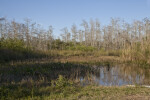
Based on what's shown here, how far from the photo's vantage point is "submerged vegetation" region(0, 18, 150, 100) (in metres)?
4.29

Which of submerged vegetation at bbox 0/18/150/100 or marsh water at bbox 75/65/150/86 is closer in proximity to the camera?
submerged vegetation at bbox 0/18/150/100

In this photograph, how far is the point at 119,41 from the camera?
26.8 m

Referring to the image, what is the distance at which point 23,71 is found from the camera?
6.92 metres

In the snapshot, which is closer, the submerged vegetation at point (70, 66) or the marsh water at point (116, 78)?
the submerged vegetation at point (70, 66)

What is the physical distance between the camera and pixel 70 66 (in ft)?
28.1

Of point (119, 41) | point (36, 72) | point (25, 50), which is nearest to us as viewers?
point (36, 72)

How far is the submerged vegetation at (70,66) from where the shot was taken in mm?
4286

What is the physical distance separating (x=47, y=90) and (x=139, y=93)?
7.89 feet

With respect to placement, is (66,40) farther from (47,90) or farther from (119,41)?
(47,90)

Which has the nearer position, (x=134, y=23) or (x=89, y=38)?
(x=134, y=23)

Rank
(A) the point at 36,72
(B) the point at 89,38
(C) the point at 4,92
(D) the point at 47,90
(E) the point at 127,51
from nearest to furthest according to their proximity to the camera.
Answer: (C) the point at 4,92, (D) the point at 47,90, (A) the point at 36,72, (E) the point at 127,51, (B) the point at 89,38

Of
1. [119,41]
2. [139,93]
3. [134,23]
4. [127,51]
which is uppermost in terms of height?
[134,23]

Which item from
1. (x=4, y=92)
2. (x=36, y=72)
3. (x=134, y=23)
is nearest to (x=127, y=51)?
(x=36, y=72)

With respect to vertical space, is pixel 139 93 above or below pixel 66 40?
below
